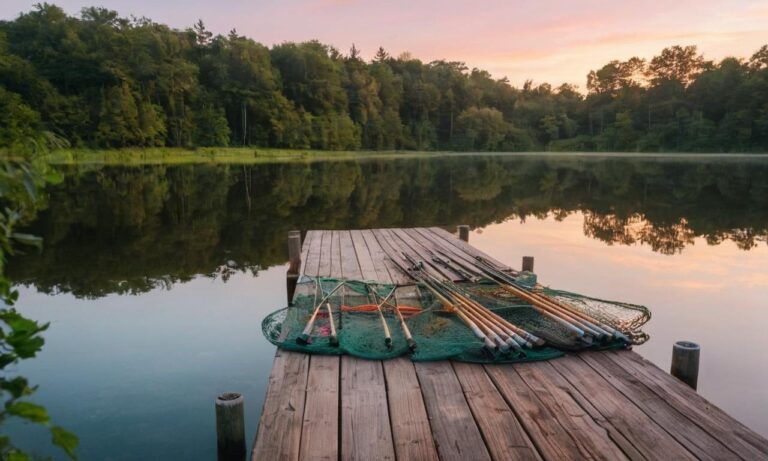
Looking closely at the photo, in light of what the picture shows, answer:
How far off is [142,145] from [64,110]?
7.00m

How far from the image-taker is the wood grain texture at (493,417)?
3.04 metres

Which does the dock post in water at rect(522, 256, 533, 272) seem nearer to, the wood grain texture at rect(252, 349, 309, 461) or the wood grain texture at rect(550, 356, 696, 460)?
the wood grain texture at rect(550, 356, 696, 460)

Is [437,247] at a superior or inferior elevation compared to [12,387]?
inferior

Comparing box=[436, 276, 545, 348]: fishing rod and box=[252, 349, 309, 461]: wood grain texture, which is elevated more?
box=[436, 276, 545, 348]: fishing rod

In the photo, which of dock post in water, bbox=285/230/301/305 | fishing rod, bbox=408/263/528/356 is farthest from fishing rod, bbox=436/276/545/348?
dock post in water, bbox=285/230/301/305

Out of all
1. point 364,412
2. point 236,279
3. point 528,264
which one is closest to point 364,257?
point 236,279

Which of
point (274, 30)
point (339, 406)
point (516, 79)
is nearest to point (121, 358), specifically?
point (339, 406)

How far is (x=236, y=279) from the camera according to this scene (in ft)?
30.8

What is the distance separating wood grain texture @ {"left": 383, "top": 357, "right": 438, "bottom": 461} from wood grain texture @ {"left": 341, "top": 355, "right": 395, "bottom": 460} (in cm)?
5

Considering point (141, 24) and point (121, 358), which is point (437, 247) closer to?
point (121, 358)

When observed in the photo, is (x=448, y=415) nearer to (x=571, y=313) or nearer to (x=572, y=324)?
(x=572, y=324)

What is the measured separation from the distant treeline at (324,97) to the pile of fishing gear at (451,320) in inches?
1513

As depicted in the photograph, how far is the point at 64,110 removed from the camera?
156 feet

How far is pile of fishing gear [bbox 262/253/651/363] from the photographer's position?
4363 mm
